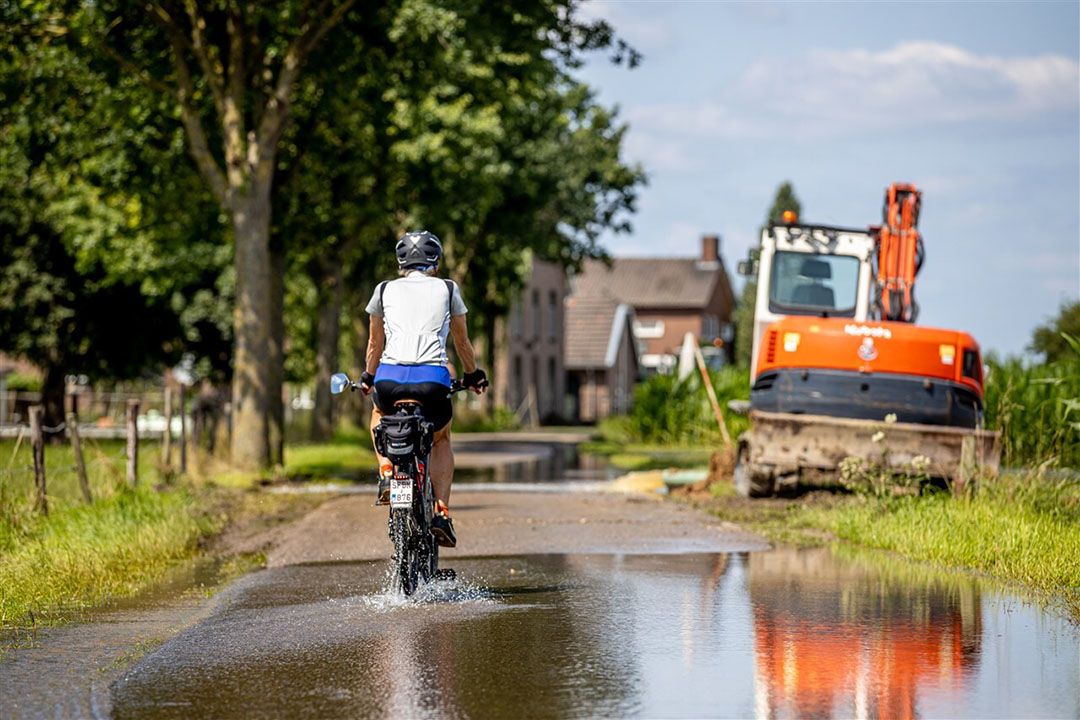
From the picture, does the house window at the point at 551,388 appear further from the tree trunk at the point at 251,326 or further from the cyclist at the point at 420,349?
the cyclist at the point at 420,349

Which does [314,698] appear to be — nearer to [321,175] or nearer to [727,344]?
[321,175]

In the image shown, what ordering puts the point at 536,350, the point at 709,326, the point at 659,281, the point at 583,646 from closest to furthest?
the point at 583,646
the point at 536,350
the point at 659,281
the point at 709,326

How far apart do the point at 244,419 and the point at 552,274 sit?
2215 inches

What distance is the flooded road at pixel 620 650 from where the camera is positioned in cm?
649

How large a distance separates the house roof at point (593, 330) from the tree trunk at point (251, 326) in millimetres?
61016

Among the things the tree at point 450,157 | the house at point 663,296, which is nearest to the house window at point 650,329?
the house at point 663,296

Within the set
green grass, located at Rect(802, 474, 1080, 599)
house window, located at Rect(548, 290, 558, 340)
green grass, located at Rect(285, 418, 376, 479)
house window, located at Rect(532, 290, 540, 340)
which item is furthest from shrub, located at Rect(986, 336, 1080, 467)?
house window, located at Rect(548, 290, 558, 340)

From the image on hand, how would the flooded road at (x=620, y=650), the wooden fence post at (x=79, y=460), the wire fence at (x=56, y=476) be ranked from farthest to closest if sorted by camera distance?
the wooden fence post at (x=79, y=460) → the wire fence at (x=56, y=476) → the flooded road at (x=620, y=650)

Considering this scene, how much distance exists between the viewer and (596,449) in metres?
39.6

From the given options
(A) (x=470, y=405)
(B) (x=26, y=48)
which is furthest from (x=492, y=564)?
(A) (x=470, y=405)

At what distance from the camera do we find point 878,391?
56.2ft

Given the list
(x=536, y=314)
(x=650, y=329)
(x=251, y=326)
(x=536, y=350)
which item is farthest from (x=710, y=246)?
(x=251, y=326)

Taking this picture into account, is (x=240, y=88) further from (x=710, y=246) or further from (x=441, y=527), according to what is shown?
(x=710, y=246)

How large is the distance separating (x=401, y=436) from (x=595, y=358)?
75142 mm
